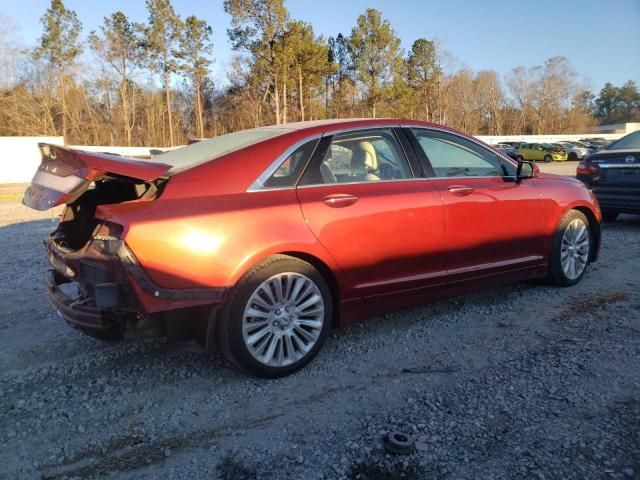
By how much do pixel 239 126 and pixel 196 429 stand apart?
4856 cm

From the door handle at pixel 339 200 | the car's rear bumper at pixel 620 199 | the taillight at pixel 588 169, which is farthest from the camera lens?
the taillight at pixel 588 169

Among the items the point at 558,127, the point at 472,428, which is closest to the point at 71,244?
the point at 472,428

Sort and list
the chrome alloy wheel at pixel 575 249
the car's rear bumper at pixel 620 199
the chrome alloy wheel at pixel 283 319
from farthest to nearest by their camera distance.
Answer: the car's rear bumper at pixel 620 199, the chrome alloy wheel at pixel 575 249, the chrome alloy wheel at pixel 283 319

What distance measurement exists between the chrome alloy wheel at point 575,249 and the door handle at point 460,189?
53.1 inches

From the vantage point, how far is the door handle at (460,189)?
381 cm

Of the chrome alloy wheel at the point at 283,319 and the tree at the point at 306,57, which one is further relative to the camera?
the tree at the point at 306,57

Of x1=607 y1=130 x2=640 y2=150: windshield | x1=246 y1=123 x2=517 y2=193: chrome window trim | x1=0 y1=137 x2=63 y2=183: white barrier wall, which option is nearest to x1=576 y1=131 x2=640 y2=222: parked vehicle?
x1=607 y1=130 x2=640 y2=150: windshield

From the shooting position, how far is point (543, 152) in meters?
36.6

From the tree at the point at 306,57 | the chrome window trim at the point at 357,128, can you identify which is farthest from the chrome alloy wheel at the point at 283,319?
the tree at the point at 306,57

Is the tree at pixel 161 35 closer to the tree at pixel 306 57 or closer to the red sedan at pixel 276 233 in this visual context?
the tree at pixel 306 57

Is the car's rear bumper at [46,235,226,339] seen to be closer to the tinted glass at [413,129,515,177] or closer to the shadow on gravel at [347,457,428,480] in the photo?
the shadow on gravel at [347,457,428,480]

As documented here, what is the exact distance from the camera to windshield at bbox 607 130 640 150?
759 centimetres

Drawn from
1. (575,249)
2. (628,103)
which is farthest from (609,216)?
(628,103)

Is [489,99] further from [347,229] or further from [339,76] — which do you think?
[347,229]
